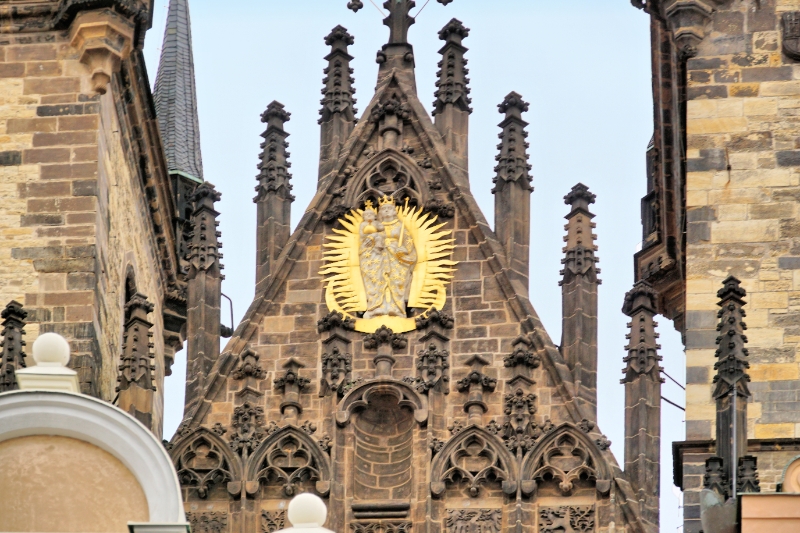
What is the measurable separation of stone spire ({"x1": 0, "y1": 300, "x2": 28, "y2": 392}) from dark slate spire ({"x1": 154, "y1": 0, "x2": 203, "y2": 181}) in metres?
7.55

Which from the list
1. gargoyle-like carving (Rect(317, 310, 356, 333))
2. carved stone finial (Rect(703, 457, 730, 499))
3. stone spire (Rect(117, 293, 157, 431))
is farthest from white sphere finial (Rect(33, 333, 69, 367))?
gargoyle-like carving (Rect(317, 310, 356, 333))

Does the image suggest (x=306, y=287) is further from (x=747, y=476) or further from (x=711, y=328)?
(x=747, y=476)

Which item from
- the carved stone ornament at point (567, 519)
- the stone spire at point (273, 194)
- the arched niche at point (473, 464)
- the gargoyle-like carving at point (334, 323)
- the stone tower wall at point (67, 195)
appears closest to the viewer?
the stone tower wall at point (67, 195)

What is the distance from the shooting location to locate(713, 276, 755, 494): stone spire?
1024 inches

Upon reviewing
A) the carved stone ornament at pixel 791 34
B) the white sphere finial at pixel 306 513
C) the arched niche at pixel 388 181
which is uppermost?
the carved stone ornament at pixel 791 34

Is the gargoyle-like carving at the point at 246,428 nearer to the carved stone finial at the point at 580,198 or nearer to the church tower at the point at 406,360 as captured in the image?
the church tower at the point at 406,360

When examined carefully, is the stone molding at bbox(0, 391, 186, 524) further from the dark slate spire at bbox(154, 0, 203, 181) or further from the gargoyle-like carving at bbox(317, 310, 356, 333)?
the dark slate spire at bbox(154, 0, 203, 181)

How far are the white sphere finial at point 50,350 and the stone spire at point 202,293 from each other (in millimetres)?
6211

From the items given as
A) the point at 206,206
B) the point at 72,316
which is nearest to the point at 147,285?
the point at 206,206

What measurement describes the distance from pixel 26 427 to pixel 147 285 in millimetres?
8788

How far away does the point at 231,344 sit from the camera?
103 ft

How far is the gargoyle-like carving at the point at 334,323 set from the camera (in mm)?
31156

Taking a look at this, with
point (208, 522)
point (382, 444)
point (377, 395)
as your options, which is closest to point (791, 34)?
point (377, 395)

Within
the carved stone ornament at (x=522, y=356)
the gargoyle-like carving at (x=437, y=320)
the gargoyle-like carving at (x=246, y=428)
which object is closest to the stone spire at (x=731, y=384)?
the carved stone ornament at (x=522, y=356)
